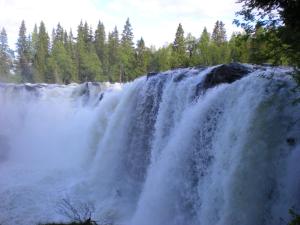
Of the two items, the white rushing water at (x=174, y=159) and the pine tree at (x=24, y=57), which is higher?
the pine tree at (x=24, y=57)

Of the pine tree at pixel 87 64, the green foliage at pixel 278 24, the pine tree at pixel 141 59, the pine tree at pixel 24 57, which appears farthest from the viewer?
the pine tree at pixel 24 57

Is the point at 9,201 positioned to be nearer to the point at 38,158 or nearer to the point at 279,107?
the point at 38,158

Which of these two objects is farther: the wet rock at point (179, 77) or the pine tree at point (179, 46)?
the pine tree at point (179, 46)

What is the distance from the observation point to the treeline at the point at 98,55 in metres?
50.4

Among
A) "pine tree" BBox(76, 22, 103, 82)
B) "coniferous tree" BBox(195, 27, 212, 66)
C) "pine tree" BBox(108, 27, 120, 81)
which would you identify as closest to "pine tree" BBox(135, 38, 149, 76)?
"coniferous tree" BBox(195, 27, 212, 66)

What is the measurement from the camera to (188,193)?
1052 cm

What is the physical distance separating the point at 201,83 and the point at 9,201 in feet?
25.9

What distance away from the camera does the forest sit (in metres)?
50.2

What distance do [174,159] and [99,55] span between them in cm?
6038

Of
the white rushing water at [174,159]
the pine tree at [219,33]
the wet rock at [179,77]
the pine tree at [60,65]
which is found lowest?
the white rushing water at [174,159]

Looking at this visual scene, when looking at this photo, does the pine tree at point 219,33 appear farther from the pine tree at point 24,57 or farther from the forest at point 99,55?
the pine tree at point 24,57

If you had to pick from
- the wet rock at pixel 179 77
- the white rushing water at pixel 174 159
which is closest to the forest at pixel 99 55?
the white rushing water at pixel 174 159

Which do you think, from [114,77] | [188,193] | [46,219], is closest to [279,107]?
[188,193]

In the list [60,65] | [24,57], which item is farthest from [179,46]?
[24,57]
